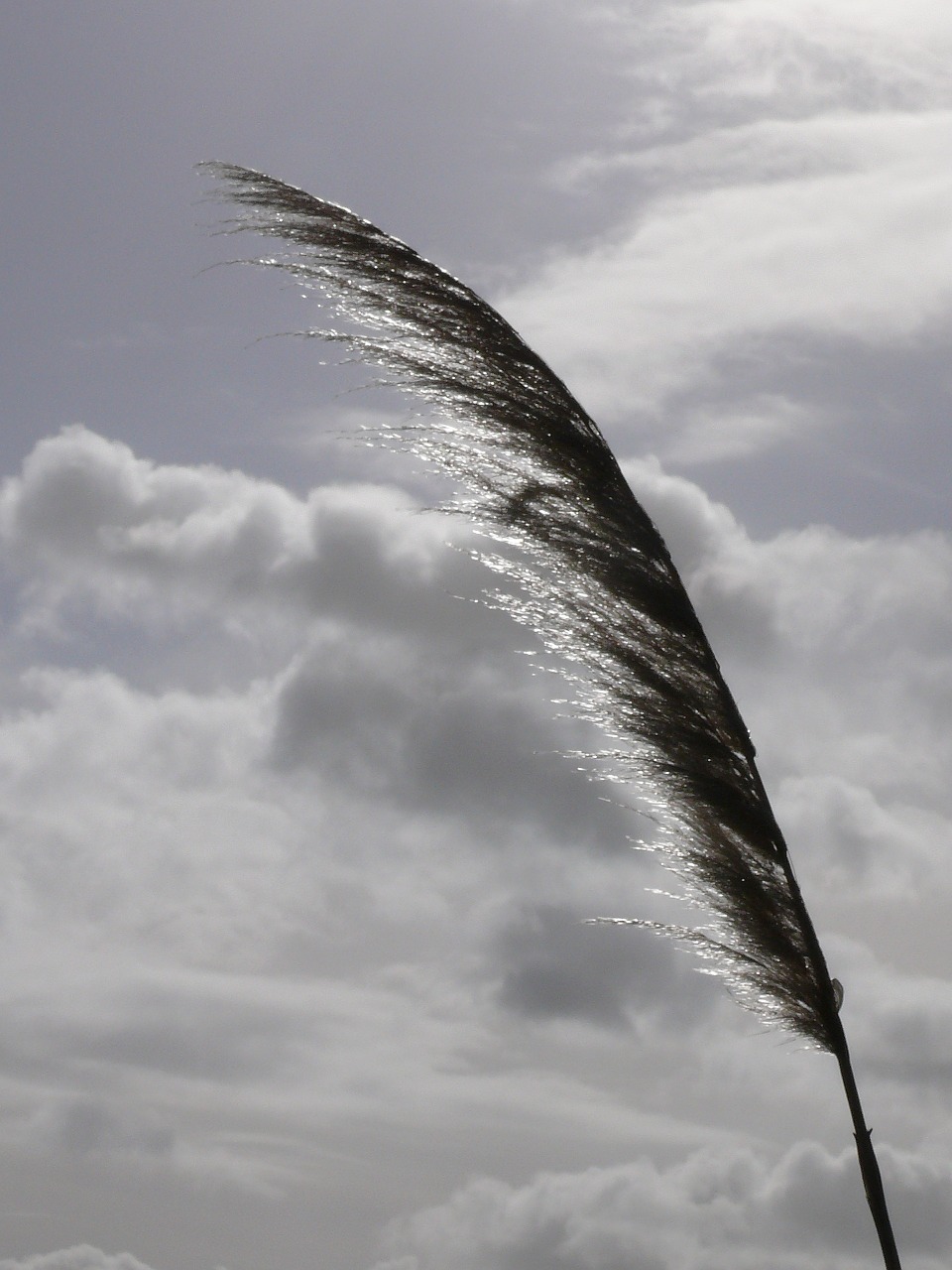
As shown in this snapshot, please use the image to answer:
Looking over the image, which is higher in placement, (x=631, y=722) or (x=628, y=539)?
(x=628, y=539)

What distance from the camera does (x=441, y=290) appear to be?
3.68 meters

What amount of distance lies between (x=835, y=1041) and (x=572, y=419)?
1434 mm

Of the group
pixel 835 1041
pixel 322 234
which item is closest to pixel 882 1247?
pixel 835 1041

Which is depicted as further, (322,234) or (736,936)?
(322,234)

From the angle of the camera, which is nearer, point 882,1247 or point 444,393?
point 882,1247

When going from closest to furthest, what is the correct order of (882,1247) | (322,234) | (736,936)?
(882,1247) → (736,936) → (322,234)

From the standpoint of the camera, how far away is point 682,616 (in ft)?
11.6

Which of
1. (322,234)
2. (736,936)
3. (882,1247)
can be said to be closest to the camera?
(882,1247)

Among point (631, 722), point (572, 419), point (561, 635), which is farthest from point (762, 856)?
point (572, 419)

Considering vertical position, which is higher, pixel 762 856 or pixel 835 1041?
pixel 762 856

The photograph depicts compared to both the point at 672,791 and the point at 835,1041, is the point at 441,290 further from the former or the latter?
the point at 835,1041

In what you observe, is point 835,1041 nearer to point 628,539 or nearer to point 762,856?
point 762,856

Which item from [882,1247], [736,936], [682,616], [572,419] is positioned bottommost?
[882,1247]

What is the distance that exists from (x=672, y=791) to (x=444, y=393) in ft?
3.31
